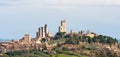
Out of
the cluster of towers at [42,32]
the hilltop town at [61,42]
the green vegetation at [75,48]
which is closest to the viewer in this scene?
the green vegetation at [75,48]

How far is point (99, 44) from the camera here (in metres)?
150

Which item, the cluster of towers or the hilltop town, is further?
the cluster of towers

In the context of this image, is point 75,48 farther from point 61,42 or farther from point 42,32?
point 42,32

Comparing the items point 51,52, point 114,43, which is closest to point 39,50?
point 51,52

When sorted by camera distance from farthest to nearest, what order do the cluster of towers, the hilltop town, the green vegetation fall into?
the cluster of towers
the hilltop town
the green vegetation

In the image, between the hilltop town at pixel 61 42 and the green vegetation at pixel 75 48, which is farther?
the hilltop town at pixel 61 42

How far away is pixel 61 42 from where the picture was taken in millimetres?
152750

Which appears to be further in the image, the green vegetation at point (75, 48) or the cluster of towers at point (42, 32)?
the cluster of towers at point (42, 32)

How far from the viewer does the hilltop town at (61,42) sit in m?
145

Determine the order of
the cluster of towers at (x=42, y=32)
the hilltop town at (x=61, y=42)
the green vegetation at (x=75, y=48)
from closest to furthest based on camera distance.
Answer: the green vegetation at (x=75, y=48) → the hilltop town at (x=61, y=42) → the cluster of towers at (x=42, y=32)

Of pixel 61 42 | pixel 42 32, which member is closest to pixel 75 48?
pixel 61 42

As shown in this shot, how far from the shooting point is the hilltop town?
145 metres

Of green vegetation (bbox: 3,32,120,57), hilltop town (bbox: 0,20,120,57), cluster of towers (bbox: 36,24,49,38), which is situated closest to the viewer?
green vegetation (bbox: 3,32,120,57)

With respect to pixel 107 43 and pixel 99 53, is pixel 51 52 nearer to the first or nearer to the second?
pixel 99 53
